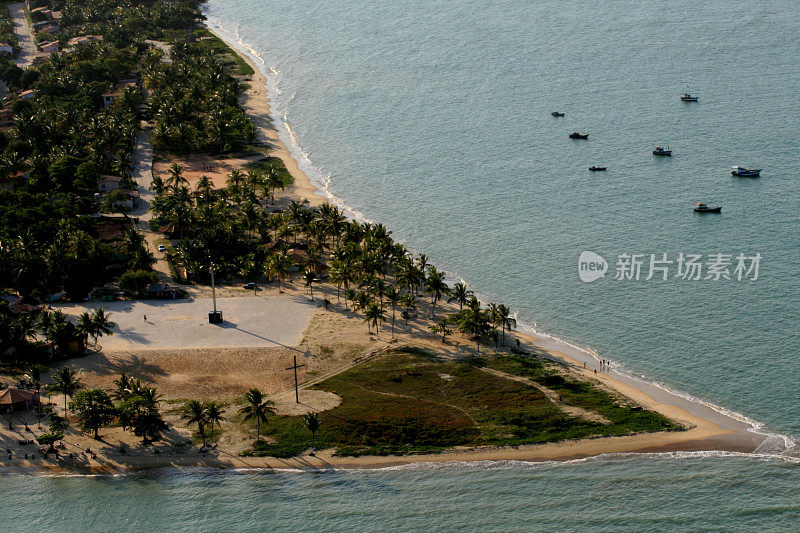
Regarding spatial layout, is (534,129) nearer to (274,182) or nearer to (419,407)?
(274,182)

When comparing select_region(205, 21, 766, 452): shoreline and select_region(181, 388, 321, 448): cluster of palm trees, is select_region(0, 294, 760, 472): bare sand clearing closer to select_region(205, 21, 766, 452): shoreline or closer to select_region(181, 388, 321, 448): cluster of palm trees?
select_region(205, 21, 766, 452): shoreline

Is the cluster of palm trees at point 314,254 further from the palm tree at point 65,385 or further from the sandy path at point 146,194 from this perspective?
the palm tree at point 65,385

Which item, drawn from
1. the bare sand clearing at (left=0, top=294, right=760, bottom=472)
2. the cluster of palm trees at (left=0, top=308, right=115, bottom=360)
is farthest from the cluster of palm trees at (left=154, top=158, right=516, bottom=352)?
the cluster of palm trees at (left=0, top=308, right=115, bottom=360)

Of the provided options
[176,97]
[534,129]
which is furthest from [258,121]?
[534,129]

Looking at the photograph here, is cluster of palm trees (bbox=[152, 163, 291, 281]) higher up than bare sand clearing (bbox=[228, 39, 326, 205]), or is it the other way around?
bare sand clearing (bbox=[228, 39, 326, 205])

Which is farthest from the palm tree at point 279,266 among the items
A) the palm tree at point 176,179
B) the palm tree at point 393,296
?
the palm tree at point 176,179
